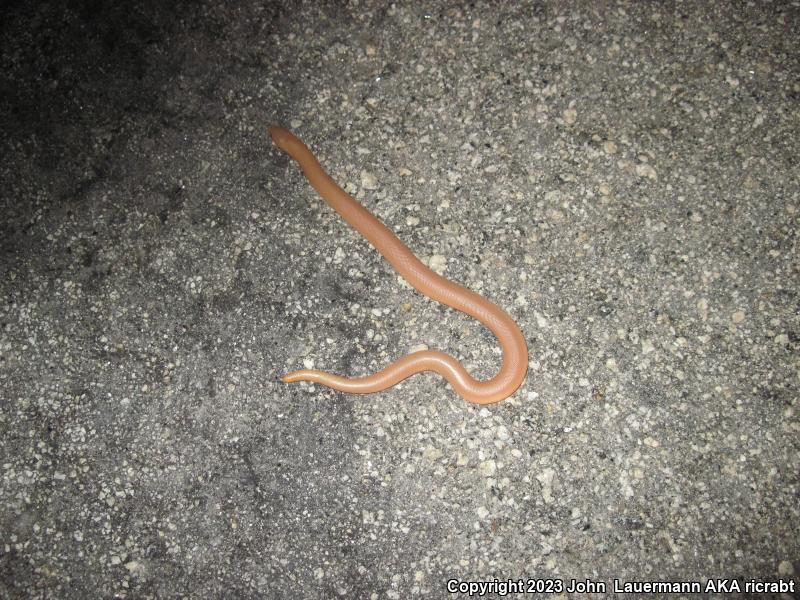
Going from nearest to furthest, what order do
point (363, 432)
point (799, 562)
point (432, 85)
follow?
point (799, 562), point (363, 432), point (432, 85)

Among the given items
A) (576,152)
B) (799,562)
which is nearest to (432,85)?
(576,152)

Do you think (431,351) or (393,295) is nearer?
(431,351)

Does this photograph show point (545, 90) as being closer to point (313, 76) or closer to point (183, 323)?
point (313, 76)

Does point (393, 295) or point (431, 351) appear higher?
point (393, 295)
